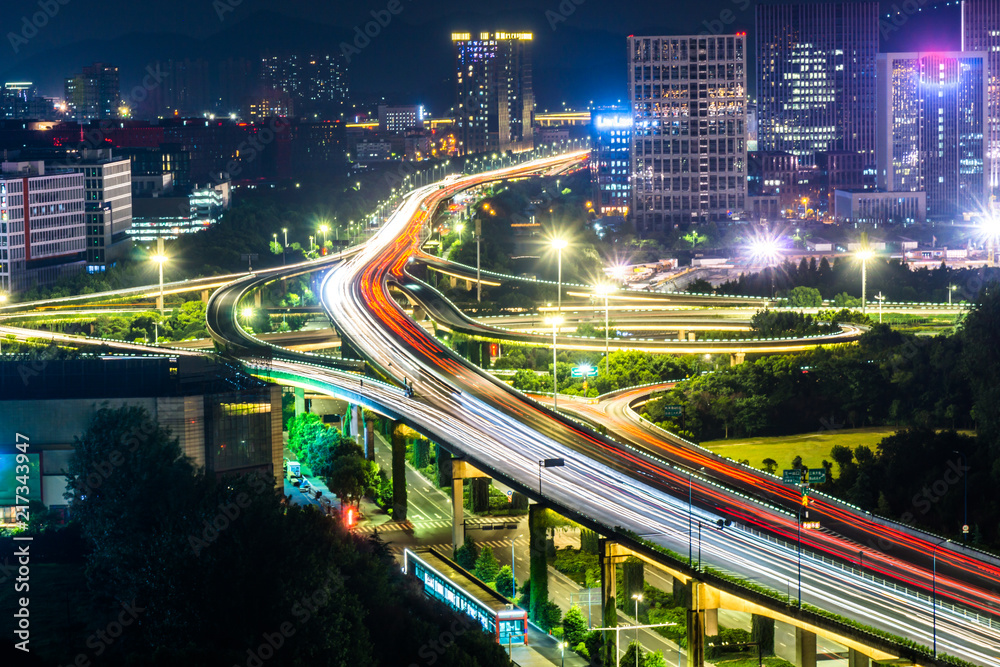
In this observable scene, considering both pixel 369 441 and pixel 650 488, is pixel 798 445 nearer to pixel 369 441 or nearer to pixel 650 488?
pixel 650 488

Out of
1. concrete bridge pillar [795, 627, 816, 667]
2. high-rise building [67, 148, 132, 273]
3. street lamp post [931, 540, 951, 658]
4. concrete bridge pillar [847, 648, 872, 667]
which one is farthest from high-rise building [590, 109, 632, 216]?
concrete bridge pillar [847, 648, 872, 667]

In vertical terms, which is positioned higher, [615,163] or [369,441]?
[615,163]

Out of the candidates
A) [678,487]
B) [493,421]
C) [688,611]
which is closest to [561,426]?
[493,421]

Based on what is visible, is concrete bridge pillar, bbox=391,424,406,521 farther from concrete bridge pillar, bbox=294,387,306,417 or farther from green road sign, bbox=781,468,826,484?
green road sign, bbox=781,468,826,484

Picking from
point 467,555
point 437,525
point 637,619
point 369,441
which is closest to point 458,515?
point 467,555

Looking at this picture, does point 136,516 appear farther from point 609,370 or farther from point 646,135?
point 646,135
